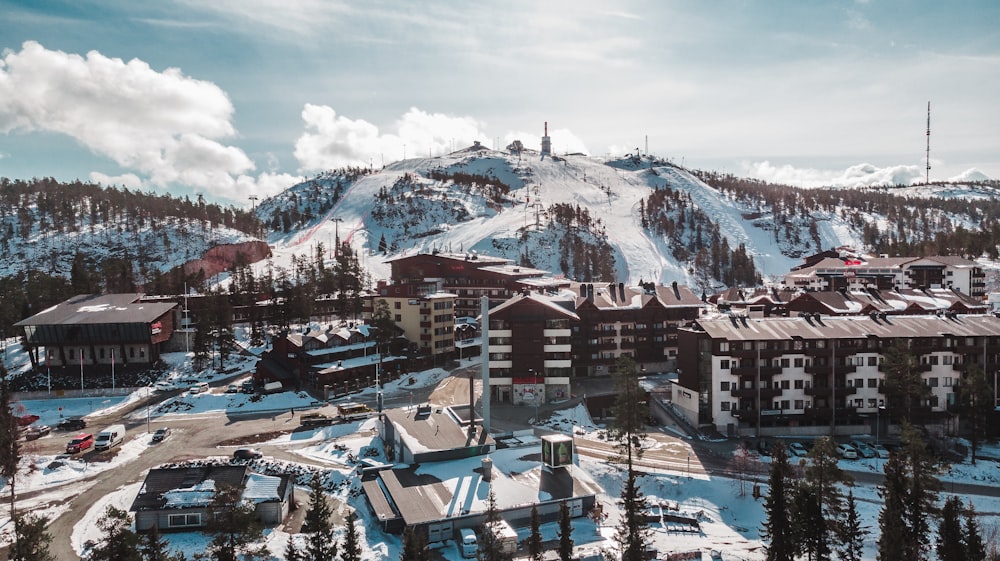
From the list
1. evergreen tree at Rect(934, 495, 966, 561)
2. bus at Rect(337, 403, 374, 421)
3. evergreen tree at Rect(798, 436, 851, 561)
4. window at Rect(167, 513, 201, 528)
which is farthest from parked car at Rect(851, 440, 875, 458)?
window at Rect(167, 513, 201, 528)

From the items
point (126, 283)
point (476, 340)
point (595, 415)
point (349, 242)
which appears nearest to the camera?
point (595, 415)

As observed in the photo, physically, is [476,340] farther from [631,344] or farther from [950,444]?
[950,444]

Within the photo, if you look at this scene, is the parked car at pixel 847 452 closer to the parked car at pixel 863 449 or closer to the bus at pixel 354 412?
the parked car at pixel 863 449

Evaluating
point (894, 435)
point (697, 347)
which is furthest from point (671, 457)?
point (894, 435)

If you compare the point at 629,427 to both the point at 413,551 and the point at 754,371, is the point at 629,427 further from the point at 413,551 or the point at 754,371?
the point at 413,551

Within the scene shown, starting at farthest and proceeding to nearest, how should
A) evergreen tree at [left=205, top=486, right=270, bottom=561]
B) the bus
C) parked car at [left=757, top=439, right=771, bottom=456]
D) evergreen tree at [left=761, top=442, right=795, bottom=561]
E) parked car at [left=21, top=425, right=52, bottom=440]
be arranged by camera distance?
1. the bus
2. parked car at [left=21, top=425, right=52, bottom=440]
3. parked car at [left=757, top=439, right=771, bottom=456]
4. evergreen tree at [left=761, top=442, right=795, bottom=561]
5. evergreen tree at [left=205, top=486, right=270, bottom=561]

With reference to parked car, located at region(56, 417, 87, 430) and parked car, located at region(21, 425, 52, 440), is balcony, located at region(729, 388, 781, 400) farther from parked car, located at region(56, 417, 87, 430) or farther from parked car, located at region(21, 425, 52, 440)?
parked car, located at region(21, 425, 52, 440)

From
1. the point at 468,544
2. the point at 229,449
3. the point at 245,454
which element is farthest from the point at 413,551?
the point at 229,449
